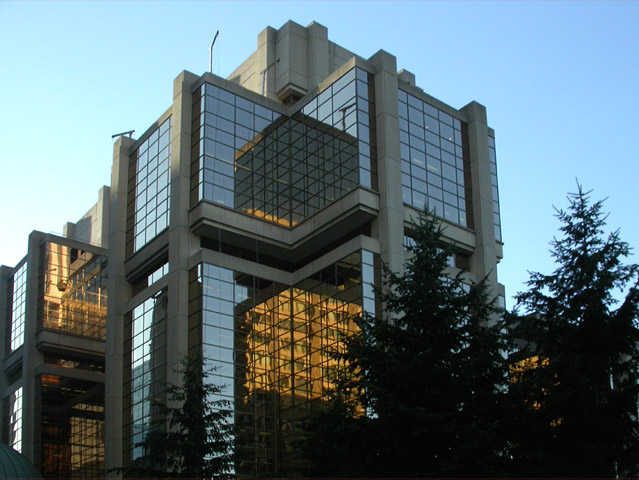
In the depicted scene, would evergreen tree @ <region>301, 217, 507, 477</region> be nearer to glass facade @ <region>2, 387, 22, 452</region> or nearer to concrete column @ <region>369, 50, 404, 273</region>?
concrete column @ <region>369, 50, 404, 273</region>

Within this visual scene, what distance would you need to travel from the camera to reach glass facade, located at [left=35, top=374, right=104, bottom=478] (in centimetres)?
7775

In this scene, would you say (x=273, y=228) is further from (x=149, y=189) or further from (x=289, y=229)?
(x=149, y=189)

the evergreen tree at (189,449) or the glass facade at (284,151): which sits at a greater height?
the glass facade at (284,151)

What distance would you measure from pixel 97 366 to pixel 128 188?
733 inches

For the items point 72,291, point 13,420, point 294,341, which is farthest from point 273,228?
point 13,420

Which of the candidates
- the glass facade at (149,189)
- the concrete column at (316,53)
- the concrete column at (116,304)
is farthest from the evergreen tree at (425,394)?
the concrete column at (316,53)

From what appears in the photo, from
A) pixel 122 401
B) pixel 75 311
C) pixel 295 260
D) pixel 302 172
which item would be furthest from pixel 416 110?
pixel 75 311

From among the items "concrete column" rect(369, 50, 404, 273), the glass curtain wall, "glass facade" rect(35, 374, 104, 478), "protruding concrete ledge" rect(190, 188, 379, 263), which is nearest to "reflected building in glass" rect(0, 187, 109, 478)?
"glass facade" rect(35, 374, 104, 478)

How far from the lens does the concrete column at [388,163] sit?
5972 centimetres

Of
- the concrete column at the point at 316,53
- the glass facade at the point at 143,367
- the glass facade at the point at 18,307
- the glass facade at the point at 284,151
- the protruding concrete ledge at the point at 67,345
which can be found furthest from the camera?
the glass facade at the point at 18,307

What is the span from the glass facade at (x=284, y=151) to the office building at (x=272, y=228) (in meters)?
0.10

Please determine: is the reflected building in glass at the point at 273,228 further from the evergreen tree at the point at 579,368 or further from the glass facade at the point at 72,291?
the evergreen tree at the point at 579,368

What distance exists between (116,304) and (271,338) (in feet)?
40.5

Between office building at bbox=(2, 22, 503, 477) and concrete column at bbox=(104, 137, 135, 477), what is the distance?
109 mm
